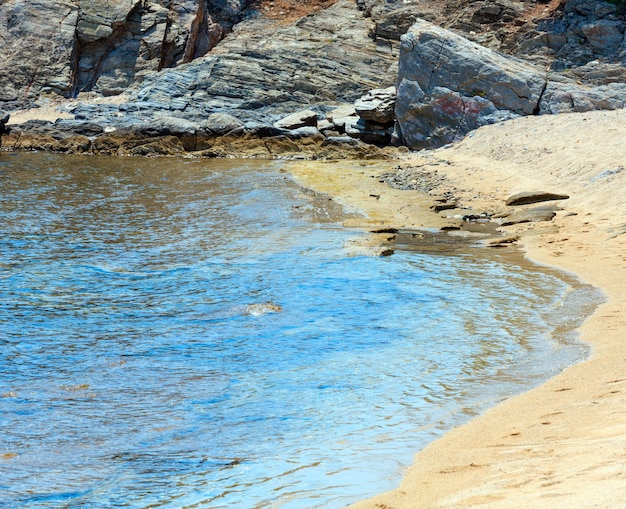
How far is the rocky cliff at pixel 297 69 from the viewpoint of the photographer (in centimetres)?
2228

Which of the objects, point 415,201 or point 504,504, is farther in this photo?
point 415,201

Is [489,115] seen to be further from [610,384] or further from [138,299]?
Answer: [610,384]

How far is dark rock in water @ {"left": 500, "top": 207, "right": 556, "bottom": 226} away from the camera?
35.0 feet

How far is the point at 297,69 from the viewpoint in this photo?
93.8 ft

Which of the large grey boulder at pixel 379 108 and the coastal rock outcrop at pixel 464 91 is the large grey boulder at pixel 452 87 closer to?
the coastal rock outcrop at pixel 464 91

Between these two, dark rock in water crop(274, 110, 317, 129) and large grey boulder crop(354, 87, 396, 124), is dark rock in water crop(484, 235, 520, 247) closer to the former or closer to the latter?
large grey boulder crop(354, 87, 396, 124)

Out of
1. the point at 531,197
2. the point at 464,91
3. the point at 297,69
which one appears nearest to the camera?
the point at 531,197

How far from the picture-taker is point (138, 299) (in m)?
7.45

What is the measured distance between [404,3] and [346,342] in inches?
1194

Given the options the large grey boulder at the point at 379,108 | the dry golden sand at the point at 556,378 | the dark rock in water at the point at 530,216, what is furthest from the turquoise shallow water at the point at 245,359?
the large grey boulder at the point at 379,108

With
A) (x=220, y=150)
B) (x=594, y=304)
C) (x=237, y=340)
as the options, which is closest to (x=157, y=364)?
(x=237, y=340)

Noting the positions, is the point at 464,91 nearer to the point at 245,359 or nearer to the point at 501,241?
the point at 501,241

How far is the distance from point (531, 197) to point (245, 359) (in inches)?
308

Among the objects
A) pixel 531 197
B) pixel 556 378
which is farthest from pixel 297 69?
pixel 556 378
